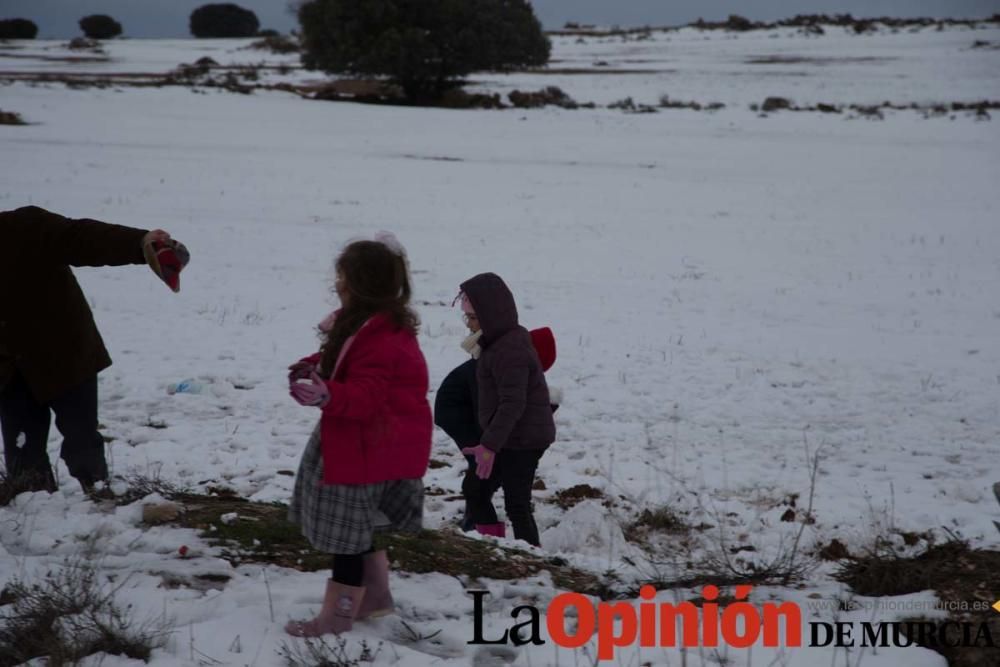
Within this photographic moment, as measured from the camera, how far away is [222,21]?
86.3m

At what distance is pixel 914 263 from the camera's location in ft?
46.8

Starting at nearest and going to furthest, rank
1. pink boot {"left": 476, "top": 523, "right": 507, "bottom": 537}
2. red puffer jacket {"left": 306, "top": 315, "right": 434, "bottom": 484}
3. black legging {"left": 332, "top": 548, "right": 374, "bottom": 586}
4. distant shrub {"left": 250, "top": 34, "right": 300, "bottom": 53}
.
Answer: red puffer jacket {"left": 306, "top": 315, "right": 434, "bottom": 484} → black legging {"left": 332, "top": 548, "right": 374, "bottom": 586} → pink boot {"left": 476, "top": 523, "right": 507, "bottom": 537} → distant shrub {"left": 250, "top": 34, "right": 300, "bottom": 53}

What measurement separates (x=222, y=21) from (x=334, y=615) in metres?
92.1

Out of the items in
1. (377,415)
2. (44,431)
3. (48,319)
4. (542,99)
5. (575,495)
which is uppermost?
(542,99)

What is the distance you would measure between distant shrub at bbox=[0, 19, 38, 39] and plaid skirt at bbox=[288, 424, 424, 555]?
285 feet

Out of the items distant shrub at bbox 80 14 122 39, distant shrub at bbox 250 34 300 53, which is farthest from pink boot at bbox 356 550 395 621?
distant shrub at bbox 80 14 122 39

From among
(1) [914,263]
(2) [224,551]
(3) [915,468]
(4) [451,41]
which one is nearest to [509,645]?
(2) [224,551]

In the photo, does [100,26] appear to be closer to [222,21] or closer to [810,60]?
[222,21]

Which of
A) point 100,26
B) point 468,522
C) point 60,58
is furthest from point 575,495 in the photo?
point 100,26

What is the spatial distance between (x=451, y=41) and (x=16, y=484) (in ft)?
125

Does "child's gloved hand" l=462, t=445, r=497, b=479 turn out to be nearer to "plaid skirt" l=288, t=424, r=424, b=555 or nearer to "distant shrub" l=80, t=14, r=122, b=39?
"plaid skirt" l=288, t=424, r=424, b=555

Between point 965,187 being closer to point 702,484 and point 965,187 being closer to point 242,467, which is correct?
point 702,484

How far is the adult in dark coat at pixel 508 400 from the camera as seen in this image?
473 centimetres

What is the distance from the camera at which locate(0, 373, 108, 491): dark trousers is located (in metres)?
4.79
